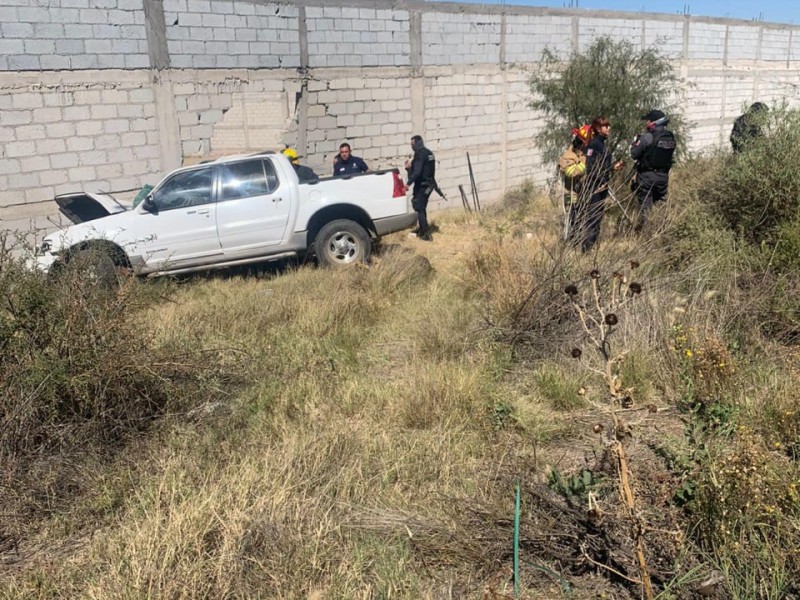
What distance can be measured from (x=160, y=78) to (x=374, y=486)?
846 centimetres

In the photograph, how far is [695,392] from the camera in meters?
4.40

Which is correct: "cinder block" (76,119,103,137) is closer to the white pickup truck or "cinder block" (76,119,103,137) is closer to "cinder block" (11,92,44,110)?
"cinder block" (11,92,44,110)

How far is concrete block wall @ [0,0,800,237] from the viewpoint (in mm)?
9102

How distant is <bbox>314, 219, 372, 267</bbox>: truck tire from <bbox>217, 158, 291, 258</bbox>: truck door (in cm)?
54

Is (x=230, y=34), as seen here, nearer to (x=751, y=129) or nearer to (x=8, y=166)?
(x=8, y=166)

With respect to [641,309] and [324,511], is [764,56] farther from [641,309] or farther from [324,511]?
[324,511]

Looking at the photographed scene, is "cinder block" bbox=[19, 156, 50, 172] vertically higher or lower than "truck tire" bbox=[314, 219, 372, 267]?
higher

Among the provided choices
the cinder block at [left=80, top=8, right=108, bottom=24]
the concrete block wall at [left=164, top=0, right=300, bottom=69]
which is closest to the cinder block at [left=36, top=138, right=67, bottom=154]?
the cinder block at [left=80, top=8, right=108, bottom=24]

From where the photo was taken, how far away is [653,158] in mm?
8102

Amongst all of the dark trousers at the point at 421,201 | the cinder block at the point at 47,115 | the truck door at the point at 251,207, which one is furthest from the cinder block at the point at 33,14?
the dark trousers at the point at 421,201

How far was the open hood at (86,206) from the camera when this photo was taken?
8305 mm

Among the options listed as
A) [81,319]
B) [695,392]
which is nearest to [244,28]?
[81,319]

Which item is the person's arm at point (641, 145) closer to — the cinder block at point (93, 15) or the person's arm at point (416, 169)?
the person's arm at point (416, 169)

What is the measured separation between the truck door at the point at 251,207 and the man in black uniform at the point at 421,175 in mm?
3204
